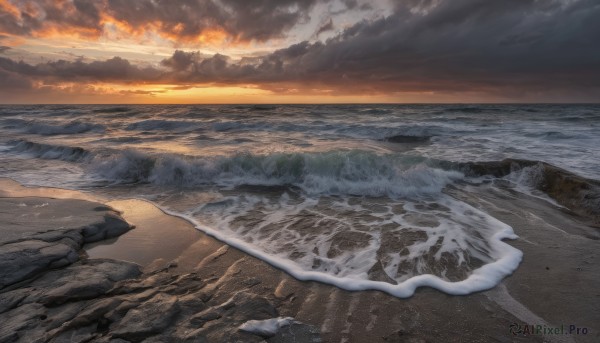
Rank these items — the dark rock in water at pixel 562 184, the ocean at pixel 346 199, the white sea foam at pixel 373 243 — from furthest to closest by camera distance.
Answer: the dark rock in water at pixel 562 184 < the ocean at pixel 346 199 < the white sea foam at pixel 373 243

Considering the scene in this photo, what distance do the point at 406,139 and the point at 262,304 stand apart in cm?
1818

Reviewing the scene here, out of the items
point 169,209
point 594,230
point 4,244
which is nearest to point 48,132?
point 169,209

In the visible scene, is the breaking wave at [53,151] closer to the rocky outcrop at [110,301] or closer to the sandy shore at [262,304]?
the rocky outcrop at [110,301]

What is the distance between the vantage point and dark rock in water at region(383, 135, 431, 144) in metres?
18.8

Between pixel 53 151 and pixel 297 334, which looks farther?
pixel 53 151

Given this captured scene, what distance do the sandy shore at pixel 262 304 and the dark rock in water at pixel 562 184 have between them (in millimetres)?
2051

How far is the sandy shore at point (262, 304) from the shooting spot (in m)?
2.79

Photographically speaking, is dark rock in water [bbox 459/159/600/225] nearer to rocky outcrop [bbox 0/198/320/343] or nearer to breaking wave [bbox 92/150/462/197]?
breaking wave [bbox 92/150/462/197]

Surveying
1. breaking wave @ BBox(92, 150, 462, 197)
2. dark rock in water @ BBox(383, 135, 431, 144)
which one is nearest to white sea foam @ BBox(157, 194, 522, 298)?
breaking wave @ BBox(92, 150, 462, 197)

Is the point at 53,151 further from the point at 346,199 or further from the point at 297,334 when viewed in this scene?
the point at 297,334

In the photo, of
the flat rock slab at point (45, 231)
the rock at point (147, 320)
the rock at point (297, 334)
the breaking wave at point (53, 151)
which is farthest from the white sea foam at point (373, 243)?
the breaking wave at point (53, 151)

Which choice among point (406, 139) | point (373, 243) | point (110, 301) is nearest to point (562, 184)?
point (373, 243)

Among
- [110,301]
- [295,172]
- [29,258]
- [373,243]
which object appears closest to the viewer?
[110,301]

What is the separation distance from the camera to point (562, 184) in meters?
7.50
